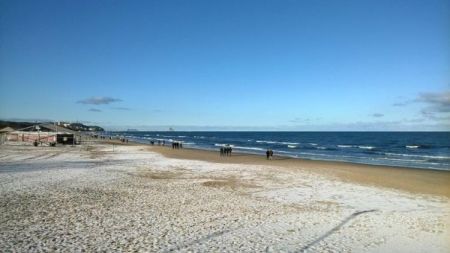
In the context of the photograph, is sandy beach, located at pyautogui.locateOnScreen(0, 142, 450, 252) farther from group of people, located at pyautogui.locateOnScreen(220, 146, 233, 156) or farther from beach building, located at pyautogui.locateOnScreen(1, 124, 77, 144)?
beach building, located at pyautogui.locateOnScreen(1, 124, 77, 144)

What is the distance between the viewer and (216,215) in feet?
→ 38.6

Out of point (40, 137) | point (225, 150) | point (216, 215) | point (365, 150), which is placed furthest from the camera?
point (365, 150)

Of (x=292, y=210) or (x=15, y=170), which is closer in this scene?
(x=292, y=210)

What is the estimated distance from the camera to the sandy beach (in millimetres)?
8914

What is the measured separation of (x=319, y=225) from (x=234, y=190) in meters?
6.58

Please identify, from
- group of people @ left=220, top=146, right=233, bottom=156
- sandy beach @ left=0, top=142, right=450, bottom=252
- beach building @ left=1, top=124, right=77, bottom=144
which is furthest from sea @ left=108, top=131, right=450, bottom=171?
sandy beach @ left=0, top=142, right=450, bottom=252

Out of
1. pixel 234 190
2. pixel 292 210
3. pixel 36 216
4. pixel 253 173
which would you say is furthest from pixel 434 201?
pixel 36 216

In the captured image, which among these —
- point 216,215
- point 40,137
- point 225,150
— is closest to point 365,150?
point 225,150

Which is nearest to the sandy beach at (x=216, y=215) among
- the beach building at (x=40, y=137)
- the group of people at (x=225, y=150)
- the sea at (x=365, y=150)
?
the sea at (x=365, y=150)

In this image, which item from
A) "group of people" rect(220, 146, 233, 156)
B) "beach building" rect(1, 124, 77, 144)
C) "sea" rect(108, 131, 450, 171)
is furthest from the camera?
"beach building" rect(1, 124, 77, 144)

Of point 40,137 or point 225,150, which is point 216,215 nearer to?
point 225,150

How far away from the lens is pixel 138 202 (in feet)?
44.5

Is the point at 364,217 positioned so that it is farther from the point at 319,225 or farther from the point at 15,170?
the point at 15,170

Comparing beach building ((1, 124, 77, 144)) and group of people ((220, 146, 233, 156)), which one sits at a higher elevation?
beach building ((1, 124, 77, 144))
